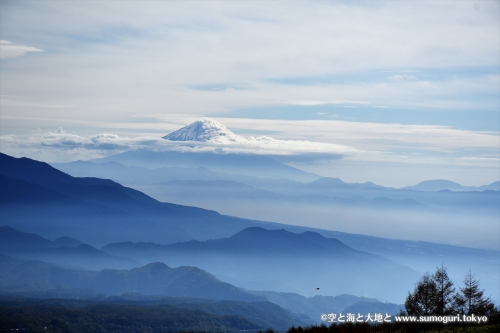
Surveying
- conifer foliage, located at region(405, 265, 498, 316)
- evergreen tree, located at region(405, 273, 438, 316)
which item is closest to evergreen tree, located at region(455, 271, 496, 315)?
conifer foliage, located at region(405, 265, 498, 316)

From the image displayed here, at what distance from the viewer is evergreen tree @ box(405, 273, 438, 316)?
179 ft

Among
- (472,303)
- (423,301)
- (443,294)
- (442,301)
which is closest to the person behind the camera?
(442,301)

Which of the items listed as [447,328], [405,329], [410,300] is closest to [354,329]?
[405,329]

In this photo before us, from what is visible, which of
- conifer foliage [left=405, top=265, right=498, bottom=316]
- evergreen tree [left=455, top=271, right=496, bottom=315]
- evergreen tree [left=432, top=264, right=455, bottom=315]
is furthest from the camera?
evergreen tree [left=455, top=271, right=496, bottom=315]

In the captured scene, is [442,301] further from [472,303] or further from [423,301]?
[472,303]

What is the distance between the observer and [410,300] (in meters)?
56.0

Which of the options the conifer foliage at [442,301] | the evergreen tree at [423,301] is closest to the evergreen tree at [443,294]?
the conifer foliage at [442,301]

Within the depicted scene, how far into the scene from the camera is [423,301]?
5512cm

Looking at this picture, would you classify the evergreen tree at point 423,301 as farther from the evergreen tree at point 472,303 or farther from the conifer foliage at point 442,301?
the evergreen tree at point 472,303

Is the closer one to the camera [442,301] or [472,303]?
[442,301]

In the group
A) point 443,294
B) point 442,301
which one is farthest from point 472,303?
point 442,301

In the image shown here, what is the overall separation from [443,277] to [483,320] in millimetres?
8755

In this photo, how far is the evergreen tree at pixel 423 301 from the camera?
54.4m

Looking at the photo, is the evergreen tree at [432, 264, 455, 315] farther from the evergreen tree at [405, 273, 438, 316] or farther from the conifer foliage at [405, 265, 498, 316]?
the evergreen tree at [405, 273, 438, 316]
